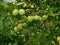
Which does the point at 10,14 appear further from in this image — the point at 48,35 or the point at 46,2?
the point at 46,2

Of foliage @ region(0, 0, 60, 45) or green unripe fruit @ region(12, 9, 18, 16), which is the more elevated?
green unripe fruit @ region(12, 9, 18, 16)

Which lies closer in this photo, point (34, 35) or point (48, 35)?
point (34, 35)

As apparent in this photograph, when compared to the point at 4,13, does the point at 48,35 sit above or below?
below

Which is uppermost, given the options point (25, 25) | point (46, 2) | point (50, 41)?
point (25, 25)

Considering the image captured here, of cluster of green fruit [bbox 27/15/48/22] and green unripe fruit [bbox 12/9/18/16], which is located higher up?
green unripe fruit [bbox 12/9/18/16]

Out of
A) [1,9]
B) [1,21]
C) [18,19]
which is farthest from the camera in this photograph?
[1,21]

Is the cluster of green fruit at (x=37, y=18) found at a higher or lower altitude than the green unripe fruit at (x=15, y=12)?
lower

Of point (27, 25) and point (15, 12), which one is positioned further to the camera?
point (27, 25)

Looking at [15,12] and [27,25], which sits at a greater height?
[15,12]

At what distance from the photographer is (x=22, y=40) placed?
5.40ft

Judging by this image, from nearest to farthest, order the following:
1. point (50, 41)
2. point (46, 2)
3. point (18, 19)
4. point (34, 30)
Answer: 1. point (18, 19)
2. point (34, 30)
3. point (50, 41)
4. point (46, 2)

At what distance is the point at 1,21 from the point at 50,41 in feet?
1.80

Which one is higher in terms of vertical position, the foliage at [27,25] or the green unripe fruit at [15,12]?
the green unripe fruit at [15,12]

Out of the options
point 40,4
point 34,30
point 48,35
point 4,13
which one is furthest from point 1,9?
point 40,4
